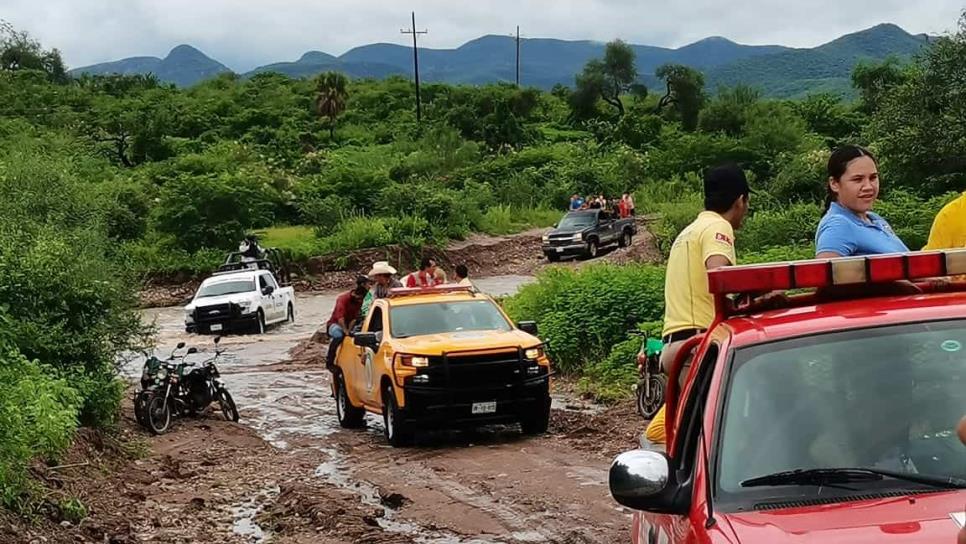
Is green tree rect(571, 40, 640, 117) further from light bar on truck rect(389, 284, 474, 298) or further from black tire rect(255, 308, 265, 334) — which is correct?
light bar on truck rect(389, 284, 474, 298)

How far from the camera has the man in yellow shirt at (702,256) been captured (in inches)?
238

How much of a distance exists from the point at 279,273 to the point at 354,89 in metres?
60.3

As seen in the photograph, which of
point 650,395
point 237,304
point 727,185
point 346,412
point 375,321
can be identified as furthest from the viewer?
point 237,304

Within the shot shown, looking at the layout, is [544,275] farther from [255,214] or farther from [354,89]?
[354,89]

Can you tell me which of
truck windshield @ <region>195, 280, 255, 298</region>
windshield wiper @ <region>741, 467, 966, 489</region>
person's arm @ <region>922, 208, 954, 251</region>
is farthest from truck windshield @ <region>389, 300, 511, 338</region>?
truck windshield @ <region>195, 280, 255, 298</region>

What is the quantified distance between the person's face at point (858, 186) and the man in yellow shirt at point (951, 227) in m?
0.81

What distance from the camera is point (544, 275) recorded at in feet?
75.2

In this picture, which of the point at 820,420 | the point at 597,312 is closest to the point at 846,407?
the point at 820,420

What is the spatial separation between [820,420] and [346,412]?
42.4ft

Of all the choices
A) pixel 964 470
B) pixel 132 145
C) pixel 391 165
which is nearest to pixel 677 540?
pixel 964 470

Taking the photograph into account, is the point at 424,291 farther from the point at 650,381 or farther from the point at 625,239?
the point at 625,239

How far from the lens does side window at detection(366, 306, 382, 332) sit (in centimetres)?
1532

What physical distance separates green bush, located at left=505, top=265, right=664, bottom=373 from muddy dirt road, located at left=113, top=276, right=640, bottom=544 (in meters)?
1.24

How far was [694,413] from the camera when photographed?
416 centimetres
